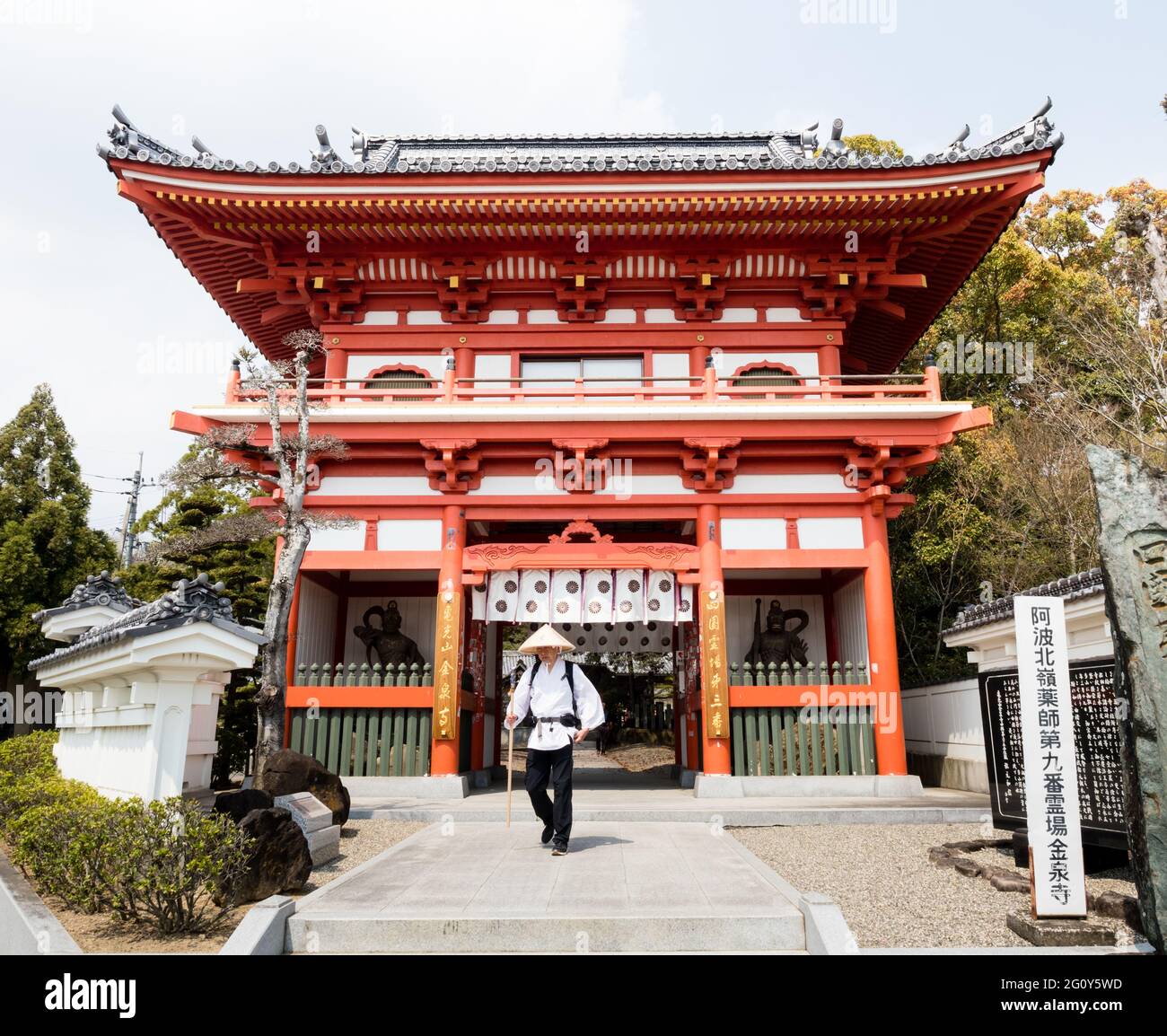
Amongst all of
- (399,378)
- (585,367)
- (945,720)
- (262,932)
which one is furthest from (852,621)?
(262,932)

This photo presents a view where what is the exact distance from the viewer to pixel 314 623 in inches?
534

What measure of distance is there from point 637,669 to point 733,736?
24116 millimetres

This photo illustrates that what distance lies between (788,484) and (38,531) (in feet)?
64.3

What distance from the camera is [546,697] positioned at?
24.5 ft

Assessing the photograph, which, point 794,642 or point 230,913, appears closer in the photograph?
point 230,913

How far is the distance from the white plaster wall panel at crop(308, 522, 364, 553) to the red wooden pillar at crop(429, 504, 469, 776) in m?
1.38

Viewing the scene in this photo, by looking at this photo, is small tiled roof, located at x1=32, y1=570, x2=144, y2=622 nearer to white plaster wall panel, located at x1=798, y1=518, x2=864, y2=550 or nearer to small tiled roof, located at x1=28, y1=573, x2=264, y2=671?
small tiled roof, located at x1=28, y1=573, x2=264, y2=671

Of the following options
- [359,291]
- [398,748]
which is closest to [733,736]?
[398,748]

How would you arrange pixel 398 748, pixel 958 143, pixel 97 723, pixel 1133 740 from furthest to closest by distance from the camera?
pixel 958 143, pixel 398 748, pixel 97 723, pixel 1133 740

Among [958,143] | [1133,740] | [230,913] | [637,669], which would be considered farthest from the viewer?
[637,669]

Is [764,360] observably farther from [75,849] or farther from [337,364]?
[75,849]

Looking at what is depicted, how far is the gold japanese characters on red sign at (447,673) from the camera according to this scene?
38.2ft

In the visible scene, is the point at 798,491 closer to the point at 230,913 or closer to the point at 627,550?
the point at 627,550

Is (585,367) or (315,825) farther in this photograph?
(585,367)
